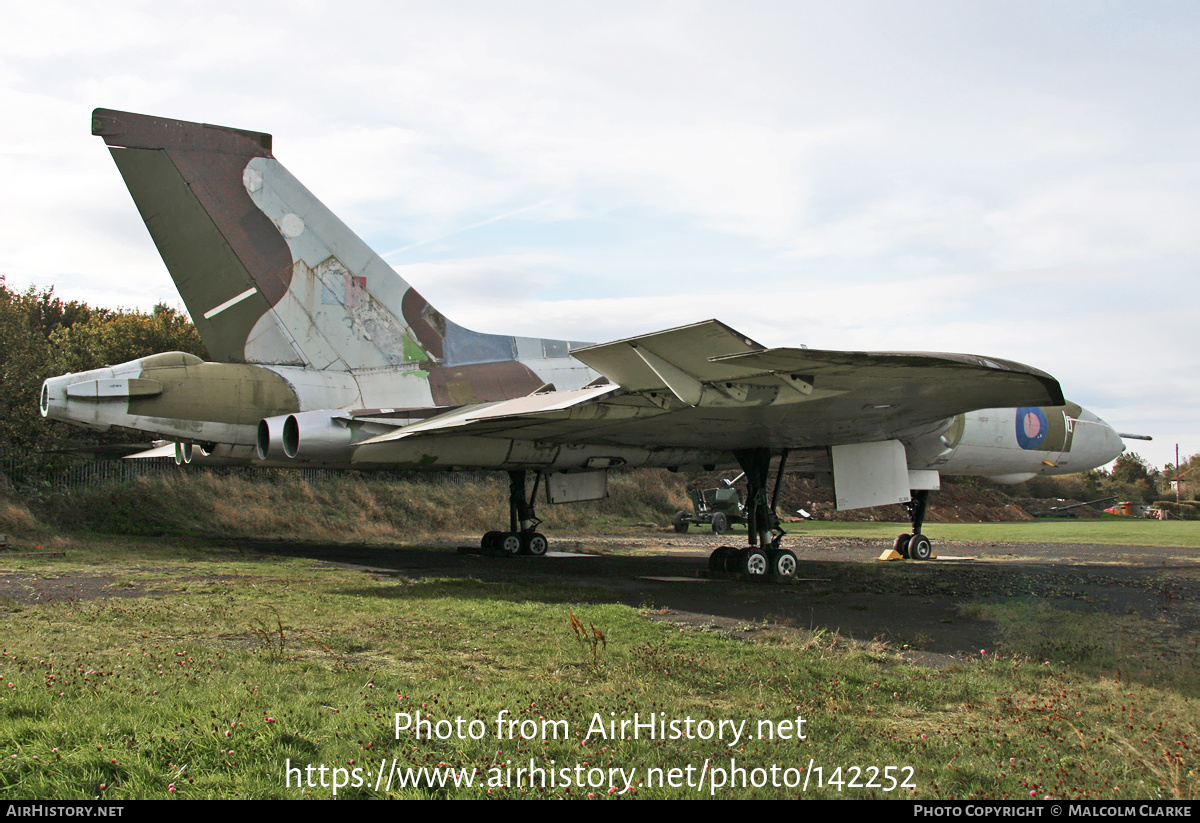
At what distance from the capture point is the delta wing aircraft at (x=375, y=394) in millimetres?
8867

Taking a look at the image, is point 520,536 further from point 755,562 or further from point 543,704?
point 543,704

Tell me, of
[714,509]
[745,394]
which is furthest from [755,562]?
[714,509]

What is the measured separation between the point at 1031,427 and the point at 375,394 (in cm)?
1021

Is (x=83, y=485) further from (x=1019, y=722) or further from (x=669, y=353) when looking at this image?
(x=1019, y=722)

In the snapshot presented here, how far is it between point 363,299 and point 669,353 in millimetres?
6190

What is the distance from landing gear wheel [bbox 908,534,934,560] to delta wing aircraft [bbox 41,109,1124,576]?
209 cm

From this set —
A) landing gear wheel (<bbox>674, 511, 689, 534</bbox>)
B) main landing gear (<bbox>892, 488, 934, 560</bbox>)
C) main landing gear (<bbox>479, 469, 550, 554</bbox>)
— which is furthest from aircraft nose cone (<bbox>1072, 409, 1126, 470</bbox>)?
landing gear wheel (<bbox>674, 511, 689, 534</bbox>)

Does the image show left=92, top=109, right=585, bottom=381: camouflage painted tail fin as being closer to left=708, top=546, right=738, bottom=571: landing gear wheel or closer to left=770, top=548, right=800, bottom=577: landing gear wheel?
left=708, top=546, right=738, bottom=571: landing gear wheel

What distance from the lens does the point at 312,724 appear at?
11.0 feet

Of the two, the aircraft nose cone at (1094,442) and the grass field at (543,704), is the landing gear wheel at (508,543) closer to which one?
the grass field at (543,704)

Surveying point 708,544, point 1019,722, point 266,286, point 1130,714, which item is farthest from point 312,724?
point 708,544

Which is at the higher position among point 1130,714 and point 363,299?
point 363,299

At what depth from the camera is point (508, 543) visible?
1384cm

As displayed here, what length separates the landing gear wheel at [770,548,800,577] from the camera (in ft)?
33.5
